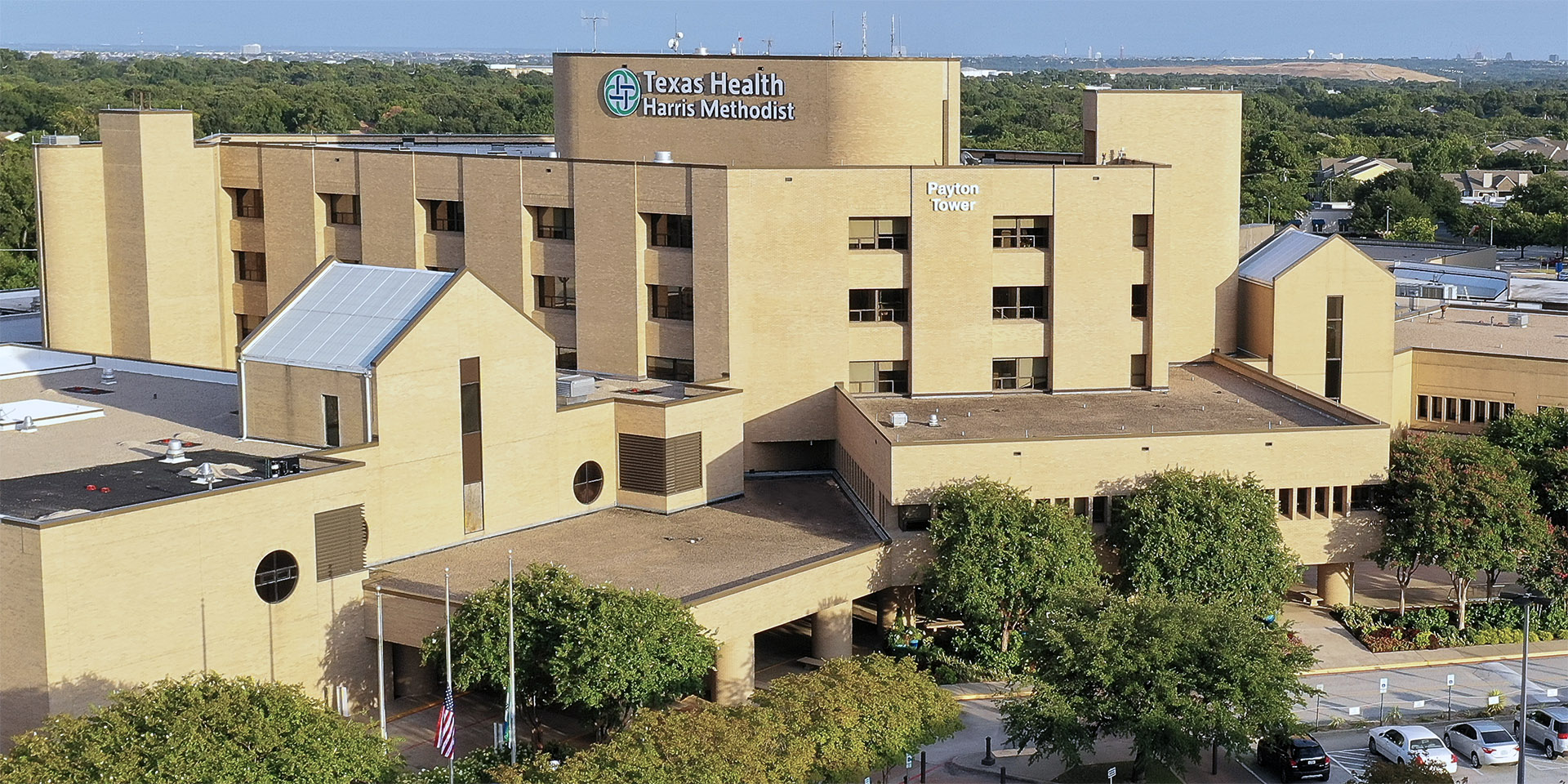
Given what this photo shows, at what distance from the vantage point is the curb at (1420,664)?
6506cm

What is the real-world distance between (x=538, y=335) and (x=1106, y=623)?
77.3 feet

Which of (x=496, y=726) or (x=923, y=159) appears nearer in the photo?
(x=496, y=726)

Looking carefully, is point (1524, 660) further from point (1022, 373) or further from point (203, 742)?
point (203, 742)

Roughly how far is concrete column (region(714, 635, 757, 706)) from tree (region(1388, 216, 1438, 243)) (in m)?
144

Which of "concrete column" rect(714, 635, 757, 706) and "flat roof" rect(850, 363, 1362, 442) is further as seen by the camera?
Result: "flat roof" rect(850, 363, 1362, 442)

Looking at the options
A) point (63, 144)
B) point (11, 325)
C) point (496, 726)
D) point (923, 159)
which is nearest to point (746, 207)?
point (923, 159)

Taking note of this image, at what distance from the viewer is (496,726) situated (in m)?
54.4

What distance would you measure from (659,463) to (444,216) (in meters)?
19.0

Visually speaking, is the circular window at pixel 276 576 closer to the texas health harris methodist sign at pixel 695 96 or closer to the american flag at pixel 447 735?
the american flag at pixel 447 735

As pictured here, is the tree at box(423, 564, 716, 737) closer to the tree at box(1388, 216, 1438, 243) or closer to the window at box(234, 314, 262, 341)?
the window at box(234, 314, 262, 341)

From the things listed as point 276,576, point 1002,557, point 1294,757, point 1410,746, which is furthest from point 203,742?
point 1410,746

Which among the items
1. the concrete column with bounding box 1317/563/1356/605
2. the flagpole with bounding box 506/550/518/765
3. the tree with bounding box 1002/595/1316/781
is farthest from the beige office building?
the tree with bounding box 1002/595/1316/781

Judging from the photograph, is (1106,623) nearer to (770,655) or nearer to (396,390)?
(770,655)

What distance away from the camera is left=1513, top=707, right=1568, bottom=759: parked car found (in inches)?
2237
